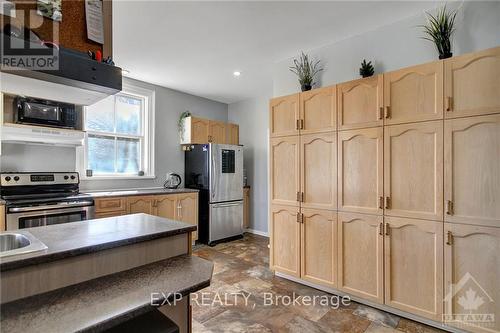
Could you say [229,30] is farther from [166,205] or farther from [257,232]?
[257,232]

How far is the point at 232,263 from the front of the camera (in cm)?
352

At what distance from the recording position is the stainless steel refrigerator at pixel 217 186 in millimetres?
4328

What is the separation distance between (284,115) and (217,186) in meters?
1.93

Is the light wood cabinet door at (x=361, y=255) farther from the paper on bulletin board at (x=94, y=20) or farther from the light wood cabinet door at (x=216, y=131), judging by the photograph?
the light wood cabinet door at (x=216, y=131)

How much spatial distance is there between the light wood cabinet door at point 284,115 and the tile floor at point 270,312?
1.68 m

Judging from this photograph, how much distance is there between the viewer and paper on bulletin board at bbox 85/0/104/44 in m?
1.43

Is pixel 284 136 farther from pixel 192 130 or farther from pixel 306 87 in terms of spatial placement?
pixel 192 130

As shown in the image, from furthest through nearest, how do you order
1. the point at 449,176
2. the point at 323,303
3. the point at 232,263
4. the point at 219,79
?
the point at 219,79 → the point at 232,263 → the point at 323,303 → the point at 449,176

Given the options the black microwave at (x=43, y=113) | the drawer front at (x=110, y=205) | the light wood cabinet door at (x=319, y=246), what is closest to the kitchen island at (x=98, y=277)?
the light wood cabinet door at (x=319, y=246)

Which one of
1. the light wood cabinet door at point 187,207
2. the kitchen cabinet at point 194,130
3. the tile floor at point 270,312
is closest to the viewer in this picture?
the tile floor at point 270,312

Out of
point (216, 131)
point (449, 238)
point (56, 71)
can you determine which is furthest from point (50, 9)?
point (216, 131)

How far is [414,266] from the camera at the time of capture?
6.99 ft

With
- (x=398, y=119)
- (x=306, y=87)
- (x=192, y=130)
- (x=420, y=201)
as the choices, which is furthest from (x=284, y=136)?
(x=192, y=130)

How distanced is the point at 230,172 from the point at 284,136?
1832 mm
